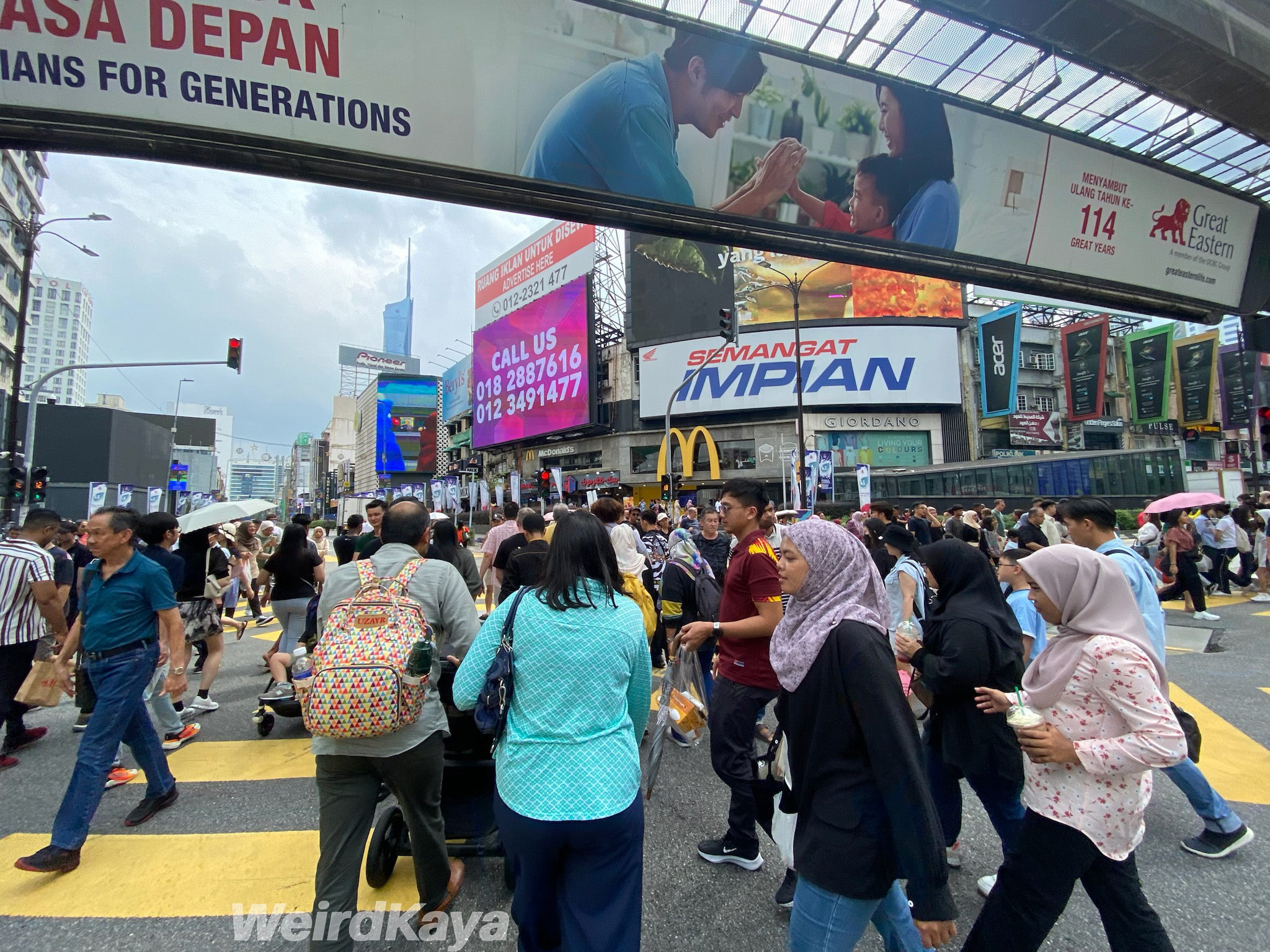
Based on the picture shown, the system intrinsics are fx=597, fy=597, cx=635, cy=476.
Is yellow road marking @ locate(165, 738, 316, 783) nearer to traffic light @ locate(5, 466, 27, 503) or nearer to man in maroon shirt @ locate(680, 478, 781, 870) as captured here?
man in maroon shirt @ locate(680, 478, 781, 870)

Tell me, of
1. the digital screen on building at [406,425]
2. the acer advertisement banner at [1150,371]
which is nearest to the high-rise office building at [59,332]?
the digital screen on building at [406,425]

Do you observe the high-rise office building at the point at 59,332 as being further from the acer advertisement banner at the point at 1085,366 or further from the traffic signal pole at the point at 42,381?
the acer advertisement banner at the point at 1085,366

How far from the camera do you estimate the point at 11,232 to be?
32812 mm

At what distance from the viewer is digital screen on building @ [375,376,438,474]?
235 ft

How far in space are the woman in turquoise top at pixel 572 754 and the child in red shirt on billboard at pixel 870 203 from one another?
4482 mm

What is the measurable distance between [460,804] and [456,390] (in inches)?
2813

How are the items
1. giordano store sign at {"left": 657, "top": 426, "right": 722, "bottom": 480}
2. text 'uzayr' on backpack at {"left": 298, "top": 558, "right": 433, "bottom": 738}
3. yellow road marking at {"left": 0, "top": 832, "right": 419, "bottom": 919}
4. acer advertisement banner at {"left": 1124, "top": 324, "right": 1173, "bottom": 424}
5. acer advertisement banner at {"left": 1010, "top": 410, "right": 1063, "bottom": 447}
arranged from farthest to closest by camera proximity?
acer advertisement banner at {"left": 1010, "top": 410, "right": 1063, "bottom": 447}
giordano store sign at {"left": 657, "top": 426, "right": 722, "bottom": 480}
acer advertisement banner at {"left": 1124, "top": 324, "right": 1173, "bottom": 424}
yellow road marking at {"left": 0, "top": 832, "right": 419, "bottom": 919}
text 'uzayr' on backpack at {"left": 298, "top": 558, "right": 433, "bottom": 738}

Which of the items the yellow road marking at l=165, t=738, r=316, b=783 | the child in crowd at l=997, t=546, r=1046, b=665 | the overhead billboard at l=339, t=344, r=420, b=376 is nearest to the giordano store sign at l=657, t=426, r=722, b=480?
the yellow road marking at l=165, t=738, r=316, b=783

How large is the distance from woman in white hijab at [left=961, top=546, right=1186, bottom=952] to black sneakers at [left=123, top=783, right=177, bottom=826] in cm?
444

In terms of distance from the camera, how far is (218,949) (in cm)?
255

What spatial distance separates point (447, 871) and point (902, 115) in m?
6.43

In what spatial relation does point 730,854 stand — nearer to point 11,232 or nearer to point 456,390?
point 11,232

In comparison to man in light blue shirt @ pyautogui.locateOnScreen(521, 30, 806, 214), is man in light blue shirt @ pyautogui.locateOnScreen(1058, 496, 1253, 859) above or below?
below

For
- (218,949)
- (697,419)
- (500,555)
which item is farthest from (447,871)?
(697,419)
